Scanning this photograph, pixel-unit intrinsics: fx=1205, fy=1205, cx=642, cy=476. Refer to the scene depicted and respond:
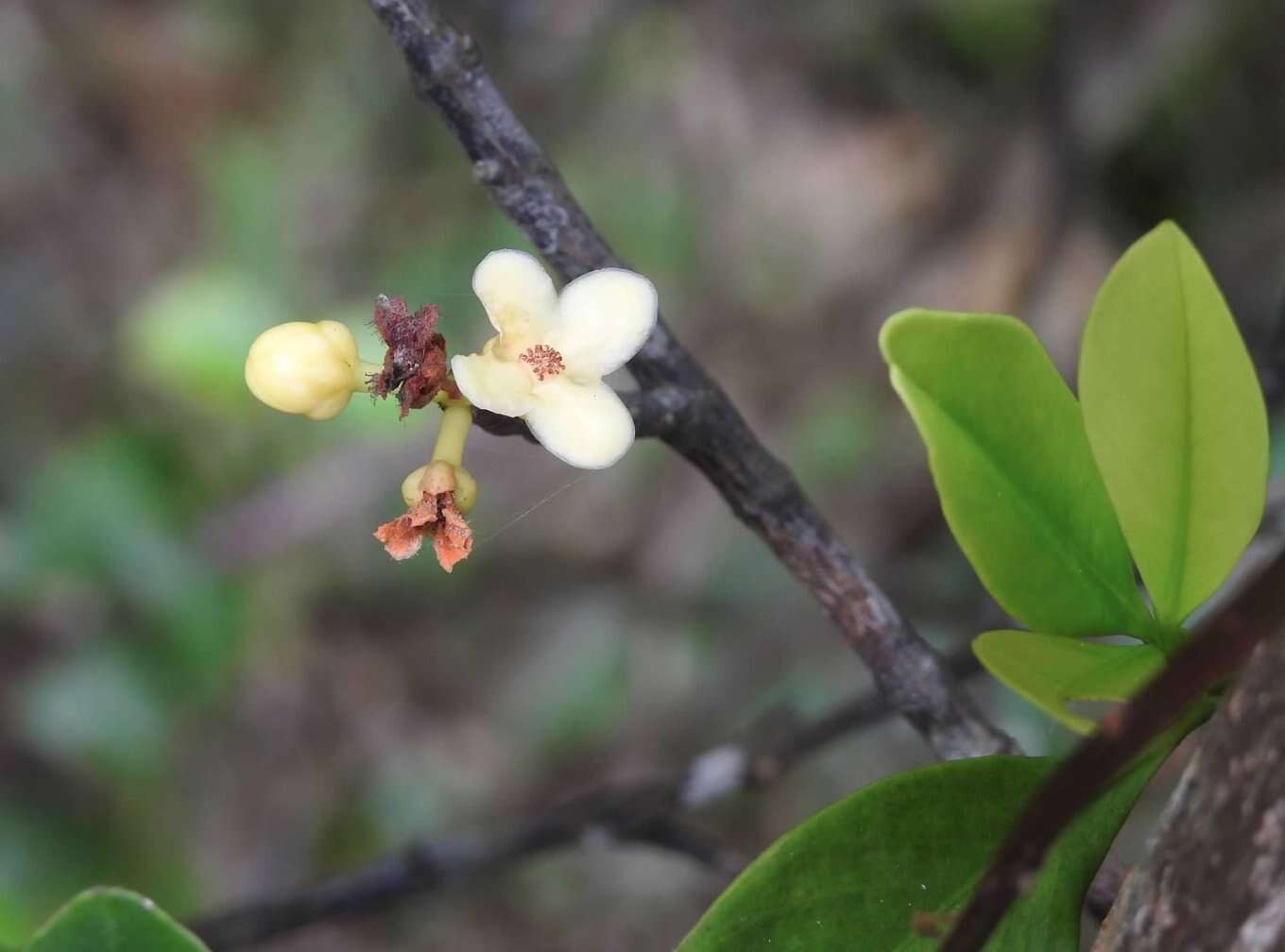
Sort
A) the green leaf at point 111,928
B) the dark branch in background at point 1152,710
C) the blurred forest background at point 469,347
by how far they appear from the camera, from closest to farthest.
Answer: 1. the dark branch in background at point 1152,710
2. the green leaf at point 111,928
3. the blurred forest background at point 469,347

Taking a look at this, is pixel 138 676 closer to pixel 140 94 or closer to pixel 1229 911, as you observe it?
pixel 140 94

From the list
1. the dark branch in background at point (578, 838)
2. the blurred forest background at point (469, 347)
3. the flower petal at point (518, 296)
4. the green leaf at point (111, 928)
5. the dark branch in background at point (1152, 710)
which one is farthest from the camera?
the blurred forest background at point (469, 347)

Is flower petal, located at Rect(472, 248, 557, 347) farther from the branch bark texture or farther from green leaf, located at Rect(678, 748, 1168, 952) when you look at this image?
the branch bark texture

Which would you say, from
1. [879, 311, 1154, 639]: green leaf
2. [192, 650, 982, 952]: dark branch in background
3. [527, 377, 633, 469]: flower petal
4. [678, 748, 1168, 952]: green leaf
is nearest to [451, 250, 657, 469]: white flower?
[527, 377, 633, 469]: flower petal

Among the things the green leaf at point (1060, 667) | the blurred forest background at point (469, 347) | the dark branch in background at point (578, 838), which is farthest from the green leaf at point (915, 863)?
the blurred forest background at point (469, 347)

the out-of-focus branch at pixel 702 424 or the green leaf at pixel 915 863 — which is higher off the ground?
the out-of-focus branch at pixel 702 424

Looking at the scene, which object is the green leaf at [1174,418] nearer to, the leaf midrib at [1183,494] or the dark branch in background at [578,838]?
the leaf midrib at [1183,494]
